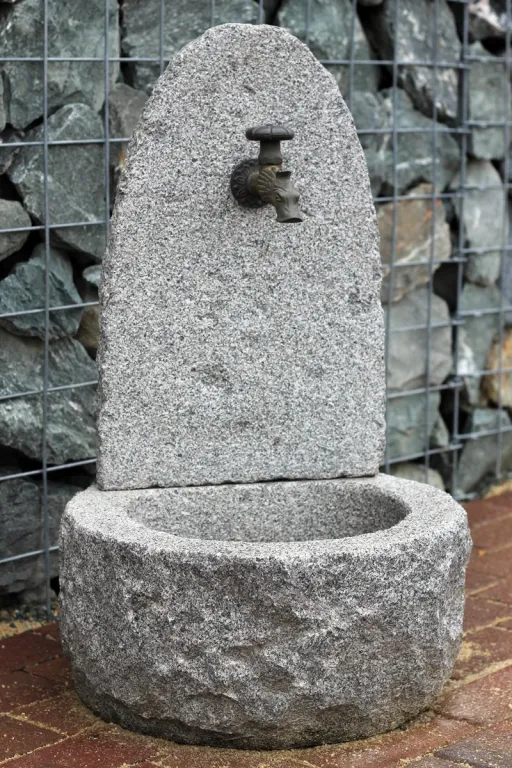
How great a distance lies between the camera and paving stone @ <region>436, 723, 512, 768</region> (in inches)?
94.4

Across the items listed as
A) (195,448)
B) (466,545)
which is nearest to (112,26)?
(195,448)

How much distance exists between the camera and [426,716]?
262 centimetres

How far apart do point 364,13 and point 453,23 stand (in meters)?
0.40

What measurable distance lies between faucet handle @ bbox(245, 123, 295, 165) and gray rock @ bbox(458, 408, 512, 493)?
2.08 meters

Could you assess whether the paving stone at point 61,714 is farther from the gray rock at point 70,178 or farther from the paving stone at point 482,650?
the gray rock at point 70,178

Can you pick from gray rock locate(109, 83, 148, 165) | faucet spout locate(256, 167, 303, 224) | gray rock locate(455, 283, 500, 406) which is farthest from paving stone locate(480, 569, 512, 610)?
gray rock locate(109, 83, 148, 165)

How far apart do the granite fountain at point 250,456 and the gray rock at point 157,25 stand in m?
0.76

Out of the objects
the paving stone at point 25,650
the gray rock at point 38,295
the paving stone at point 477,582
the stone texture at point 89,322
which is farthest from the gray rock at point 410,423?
the paving stone at point 25,650

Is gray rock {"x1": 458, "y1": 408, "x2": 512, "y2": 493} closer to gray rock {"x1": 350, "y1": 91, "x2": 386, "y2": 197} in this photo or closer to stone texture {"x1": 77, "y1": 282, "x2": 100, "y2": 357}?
gray rock {"x1": 350, "y1": 91, "x2": 386, "y2": 197}

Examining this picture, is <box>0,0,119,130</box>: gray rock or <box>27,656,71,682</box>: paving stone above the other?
<box>0,0,119,130</box>: gray rock

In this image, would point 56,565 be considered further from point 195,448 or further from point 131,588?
point 131,588

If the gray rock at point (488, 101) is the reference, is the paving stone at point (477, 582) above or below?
below

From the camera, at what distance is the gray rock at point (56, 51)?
306cm

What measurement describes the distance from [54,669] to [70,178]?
1291 millimetres
